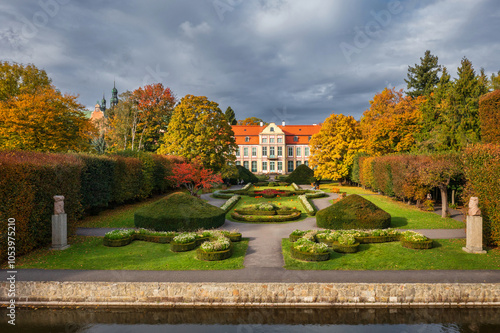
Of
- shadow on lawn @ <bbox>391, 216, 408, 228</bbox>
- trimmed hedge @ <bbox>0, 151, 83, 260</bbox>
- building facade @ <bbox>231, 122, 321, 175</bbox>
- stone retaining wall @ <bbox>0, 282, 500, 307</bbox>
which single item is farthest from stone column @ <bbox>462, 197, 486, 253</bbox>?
building facade @ <bbox>231, 122, 321, 175</bbox>

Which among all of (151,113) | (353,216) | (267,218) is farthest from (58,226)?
(151,113)

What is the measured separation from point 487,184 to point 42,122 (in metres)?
35.5

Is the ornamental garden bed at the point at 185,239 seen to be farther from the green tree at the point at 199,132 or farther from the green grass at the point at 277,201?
the green tree at the point at 199,132

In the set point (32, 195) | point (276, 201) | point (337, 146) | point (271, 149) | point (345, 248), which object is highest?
point (271, 149)

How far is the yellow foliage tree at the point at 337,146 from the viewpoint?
43062mm

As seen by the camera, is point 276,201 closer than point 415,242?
No

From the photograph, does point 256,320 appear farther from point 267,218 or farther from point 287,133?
point 287,133

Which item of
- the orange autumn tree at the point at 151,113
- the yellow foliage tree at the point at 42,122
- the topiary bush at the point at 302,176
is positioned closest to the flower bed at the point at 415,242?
the yellow foliage tree at the point at 42,122

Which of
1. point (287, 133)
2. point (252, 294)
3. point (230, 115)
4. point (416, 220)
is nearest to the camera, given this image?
point (252, 294)

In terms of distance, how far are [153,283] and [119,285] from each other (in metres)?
1.16

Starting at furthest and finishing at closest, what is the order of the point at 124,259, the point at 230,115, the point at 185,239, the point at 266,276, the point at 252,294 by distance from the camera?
the point at 230,115, the point at 185,239, the point at 124,259, the point at 266,276, the point at 252,294

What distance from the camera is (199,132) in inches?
1330

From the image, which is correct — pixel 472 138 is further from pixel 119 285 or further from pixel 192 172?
pixel 119 285

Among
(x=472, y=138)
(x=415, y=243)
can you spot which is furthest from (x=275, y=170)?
(x=415, y=243)
